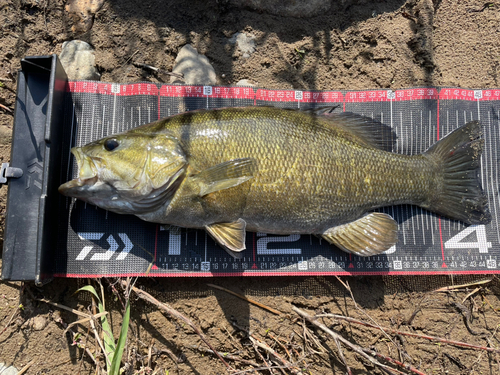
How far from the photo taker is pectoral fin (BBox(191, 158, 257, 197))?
93.4 inches

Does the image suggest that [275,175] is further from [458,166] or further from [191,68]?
[458,166]

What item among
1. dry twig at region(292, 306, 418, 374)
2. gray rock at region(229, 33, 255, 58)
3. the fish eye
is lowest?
dry twig at region(292, 306, 418, 374)

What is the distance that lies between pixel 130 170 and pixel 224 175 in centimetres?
72

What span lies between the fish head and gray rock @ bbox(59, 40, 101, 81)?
0.97m

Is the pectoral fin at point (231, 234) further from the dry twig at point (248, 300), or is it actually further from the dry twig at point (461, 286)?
the dry twig at point (461, 286)

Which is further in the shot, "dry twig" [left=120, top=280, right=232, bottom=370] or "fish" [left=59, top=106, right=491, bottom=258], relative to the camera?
"dry twig" [left=120, top=280, right=232, bottom=370]

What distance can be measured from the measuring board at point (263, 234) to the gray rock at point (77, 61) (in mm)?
117

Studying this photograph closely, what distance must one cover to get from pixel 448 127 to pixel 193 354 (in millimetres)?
3298

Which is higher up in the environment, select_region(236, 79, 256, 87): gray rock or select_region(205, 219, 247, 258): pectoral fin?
select_region(236, 79, 256, 87): gray rock

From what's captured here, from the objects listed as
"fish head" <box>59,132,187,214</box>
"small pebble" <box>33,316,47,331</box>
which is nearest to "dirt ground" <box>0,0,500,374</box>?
"small pebble" <box>33,316,47,331</box>

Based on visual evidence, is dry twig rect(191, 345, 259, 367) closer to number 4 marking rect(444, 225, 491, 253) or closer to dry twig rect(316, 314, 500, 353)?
dry twig rect(316, 314, 500, 353)

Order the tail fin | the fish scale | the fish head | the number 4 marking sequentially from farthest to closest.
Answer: the number 4 marking → the tail fin → the fish scale → the fish head

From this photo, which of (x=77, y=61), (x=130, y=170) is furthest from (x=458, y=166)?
(x=77, y=61)

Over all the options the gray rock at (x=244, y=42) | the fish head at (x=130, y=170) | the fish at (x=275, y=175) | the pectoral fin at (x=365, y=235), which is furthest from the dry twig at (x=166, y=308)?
the gray rock at (x=244, y=42)
